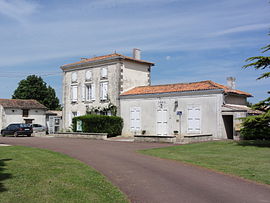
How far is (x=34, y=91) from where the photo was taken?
54.9 m

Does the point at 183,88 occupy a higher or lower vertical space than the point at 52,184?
higher

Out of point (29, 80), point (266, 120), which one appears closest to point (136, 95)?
point (266, 120)

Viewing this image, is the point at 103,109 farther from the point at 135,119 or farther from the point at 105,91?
the point at 135,119

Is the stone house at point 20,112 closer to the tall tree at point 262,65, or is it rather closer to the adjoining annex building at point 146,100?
the adjoining annex building at point 146,100

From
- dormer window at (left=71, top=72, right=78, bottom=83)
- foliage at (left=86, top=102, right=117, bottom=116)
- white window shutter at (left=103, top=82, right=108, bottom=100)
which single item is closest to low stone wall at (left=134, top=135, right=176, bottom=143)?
foliage at (left=86, top=102, right=117, bottom=116)

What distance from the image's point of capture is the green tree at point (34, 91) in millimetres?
54625

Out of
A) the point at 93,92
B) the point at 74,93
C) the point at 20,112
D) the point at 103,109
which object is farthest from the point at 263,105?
the point at 20,112

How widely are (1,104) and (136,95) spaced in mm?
22634

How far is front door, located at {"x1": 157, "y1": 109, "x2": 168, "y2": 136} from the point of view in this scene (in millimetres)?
24922

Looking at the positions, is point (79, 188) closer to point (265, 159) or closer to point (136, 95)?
point (265, 159)

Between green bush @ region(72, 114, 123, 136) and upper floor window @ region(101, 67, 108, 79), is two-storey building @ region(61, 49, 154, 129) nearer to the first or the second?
upper floor window @ region(101, 67, 108, 79)

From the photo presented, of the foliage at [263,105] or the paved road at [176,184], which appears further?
the foliage at [263,105]

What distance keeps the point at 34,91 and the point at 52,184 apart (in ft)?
164

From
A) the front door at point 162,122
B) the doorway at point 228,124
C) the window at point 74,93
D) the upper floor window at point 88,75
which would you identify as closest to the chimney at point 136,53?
the upper floor window at point 88,75
